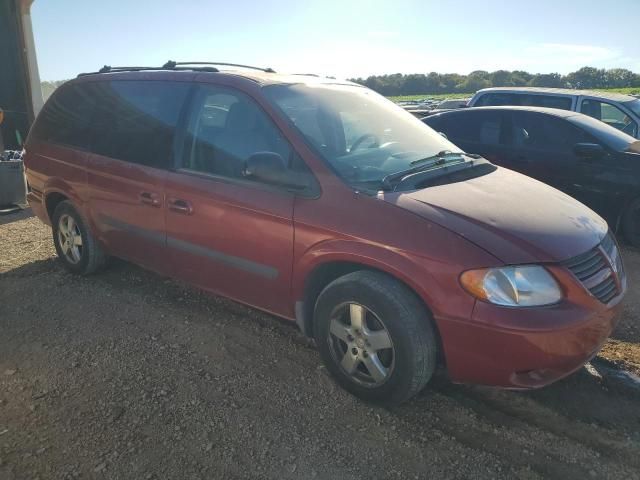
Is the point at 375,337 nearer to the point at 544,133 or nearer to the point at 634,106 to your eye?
the point at 544,133

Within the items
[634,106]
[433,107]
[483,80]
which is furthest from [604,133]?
[483,80]

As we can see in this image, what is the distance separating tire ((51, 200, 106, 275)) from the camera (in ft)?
15.1

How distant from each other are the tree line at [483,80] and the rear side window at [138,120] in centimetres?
4410

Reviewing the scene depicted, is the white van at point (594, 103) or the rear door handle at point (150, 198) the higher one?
the white van at point (594, 103)

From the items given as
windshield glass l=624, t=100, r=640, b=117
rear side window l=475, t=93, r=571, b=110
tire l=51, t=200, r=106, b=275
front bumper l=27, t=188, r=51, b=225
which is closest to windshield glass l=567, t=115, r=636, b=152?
rear side window l=475, t=93, r=571, b=110

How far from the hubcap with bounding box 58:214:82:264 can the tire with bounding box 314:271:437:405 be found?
2.74m

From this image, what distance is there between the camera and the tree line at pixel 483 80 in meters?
44.8

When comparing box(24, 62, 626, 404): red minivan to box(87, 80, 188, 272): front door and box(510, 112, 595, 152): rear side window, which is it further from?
box(510, 112, 595, 152): rear side window

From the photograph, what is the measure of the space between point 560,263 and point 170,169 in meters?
2.56

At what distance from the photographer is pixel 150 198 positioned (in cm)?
378

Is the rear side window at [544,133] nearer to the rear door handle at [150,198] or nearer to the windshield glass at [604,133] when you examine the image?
the windshield glass at [604,133]

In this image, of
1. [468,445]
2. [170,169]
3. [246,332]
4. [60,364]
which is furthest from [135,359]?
[468,445]

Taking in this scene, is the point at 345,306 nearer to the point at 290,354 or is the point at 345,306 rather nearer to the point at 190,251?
the point at 290,354

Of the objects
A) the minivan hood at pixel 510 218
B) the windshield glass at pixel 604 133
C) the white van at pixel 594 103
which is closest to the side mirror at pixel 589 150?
the windshield glass at pixel 604 133
